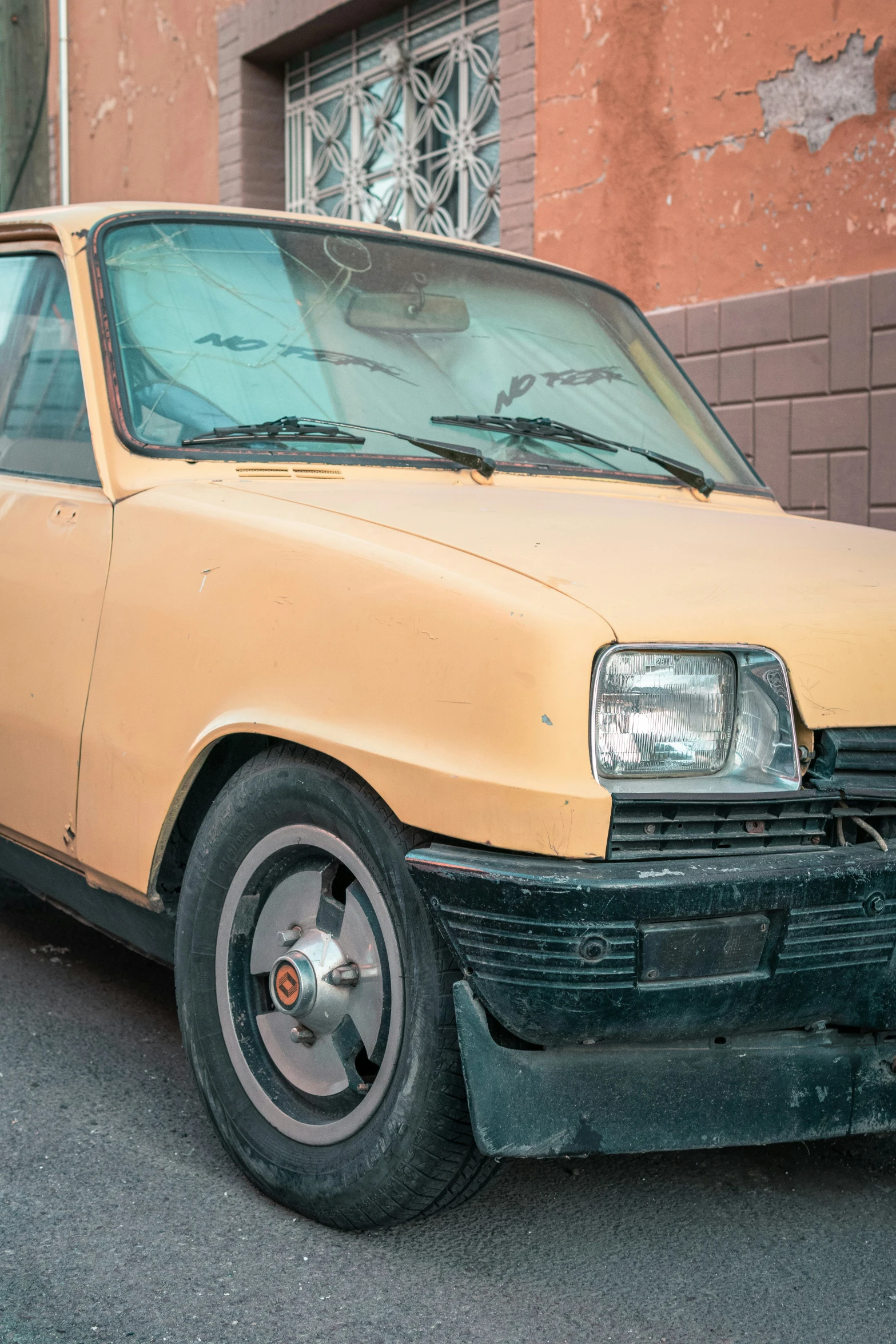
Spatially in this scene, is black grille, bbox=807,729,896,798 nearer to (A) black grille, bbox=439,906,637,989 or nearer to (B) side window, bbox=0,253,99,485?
(A) black grille, bbox=439,906,637,989

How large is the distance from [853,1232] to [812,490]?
4768 millimetres

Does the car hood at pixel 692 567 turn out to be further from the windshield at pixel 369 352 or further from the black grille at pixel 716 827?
the windshield at pixel 369 352

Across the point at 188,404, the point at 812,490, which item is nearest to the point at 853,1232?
the point at 188,404

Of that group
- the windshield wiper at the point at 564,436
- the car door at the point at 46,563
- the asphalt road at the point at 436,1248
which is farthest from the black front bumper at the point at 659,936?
the windshield wiper at the point at 564,436

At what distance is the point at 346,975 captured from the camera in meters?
2.35

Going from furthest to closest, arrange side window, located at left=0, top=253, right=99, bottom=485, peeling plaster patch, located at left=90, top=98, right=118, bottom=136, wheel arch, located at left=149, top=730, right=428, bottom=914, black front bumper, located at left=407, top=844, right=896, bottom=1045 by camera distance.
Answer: peeling plaster patch, located at left=90, top=98, right=118, bottom=136
side window, located at left=0, top=253, right=99, bottom=485
wheel arch, located at left=149, top=730, right=428, bottom=914
black front bumper, located at left=407, top=844, right=896, bottom=1045

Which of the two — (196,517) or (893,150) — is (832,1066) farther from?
(893,150)

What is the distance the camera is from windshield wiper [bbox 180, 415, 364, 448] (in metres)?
2.94

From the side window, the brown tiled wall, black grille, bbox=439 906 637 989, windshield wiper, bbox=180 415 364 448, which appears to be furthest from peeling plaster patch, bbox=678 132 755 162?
black grille, bbox=439 906 637 989

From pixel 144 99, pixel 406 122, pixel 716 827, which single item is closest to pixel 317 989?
pixel 716 827

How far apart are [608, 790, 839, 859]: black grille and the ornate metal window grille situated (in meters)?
7.01

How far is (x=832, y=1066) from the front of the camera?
7.45ft

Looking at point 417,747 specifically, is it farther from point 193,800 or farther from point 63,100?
point 63,100

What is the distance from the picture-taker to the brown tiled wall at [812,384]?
6371mm
